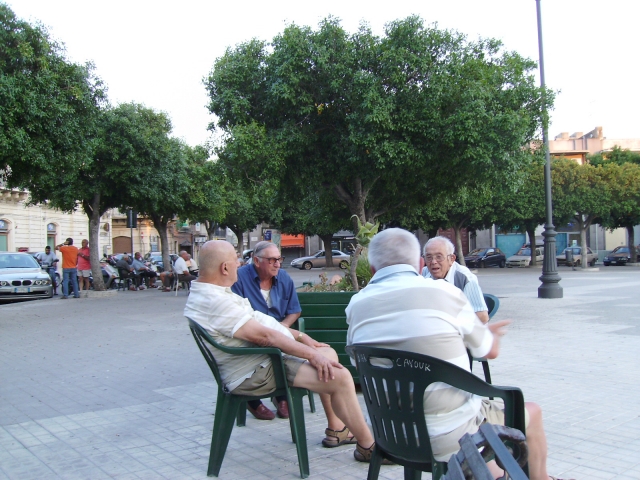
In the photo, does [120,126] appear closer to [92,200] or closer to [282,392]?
[92,200]

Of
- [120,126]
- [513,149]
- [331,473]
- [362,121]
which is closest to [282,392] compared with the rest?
[331,473]

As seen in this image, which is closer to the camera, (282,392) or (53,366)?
(282,392)

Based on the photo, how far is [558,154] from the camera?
55625 millimetres

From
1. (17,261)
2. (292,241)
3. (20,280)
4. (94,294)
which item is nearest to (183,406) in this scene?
(94,294)

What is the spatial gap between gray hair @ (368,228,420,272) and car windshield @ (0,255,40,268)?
2024 cm

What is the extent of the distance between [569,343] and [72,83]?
12008mm

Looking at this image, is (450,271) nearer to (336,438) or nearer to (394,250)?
(336,438)

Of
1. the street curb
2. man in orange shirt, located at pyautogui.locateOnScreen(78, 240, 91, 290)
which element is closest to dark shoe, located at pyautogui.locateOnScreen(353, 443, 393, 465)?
the street curb

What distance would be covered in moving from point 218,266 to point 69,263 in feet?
55.7

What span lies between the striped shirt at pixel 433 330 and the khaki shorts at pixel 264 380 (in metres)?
1.16

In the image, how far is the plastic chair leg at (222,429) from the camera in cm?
380

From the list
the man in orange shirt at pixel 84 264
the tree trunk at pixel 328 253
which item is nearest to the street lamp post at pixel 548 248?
the man in orange shirt at pixel 84 264

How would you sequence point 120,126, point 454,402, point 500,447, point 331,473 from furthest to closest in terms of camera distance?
point 120,126
point 331,473
point 454,402
point 500,447

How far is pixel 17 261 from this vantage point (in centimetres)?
2052
